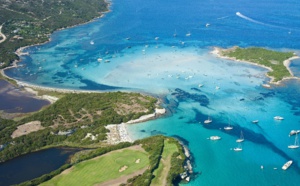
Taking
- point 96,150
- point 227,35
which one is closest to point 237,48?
point 227,35

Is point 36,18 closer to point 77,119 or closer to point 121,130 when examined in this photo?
point 77,119

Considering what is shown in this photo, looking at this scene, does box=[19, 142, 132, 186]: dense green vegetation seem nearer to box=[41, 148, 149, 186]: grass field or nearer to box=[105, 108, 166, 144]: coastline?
box=[41, 148, 149, 186]: grass field

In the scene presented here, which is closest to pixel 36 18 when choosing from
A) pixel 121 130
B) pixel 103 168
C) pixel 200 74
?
pixel 200 74

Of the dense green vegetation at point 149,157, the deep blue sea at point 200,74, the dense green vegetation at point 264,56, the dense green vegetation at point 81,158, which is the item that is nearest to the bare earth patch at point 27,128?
the dense green vegetation at point 149,157

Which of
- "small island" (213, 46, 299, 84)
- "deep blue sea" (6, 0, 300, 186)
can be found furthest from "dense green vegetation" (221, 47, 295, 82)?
"deep blue sea" (6, 0, 300, 186)

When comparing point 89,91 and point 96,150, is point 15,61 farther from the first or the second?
point 96,150

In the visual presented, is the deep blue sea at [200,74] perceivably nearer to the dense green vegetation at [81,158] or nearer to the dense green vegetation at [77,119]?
the dense green vegetation at [77,119]
